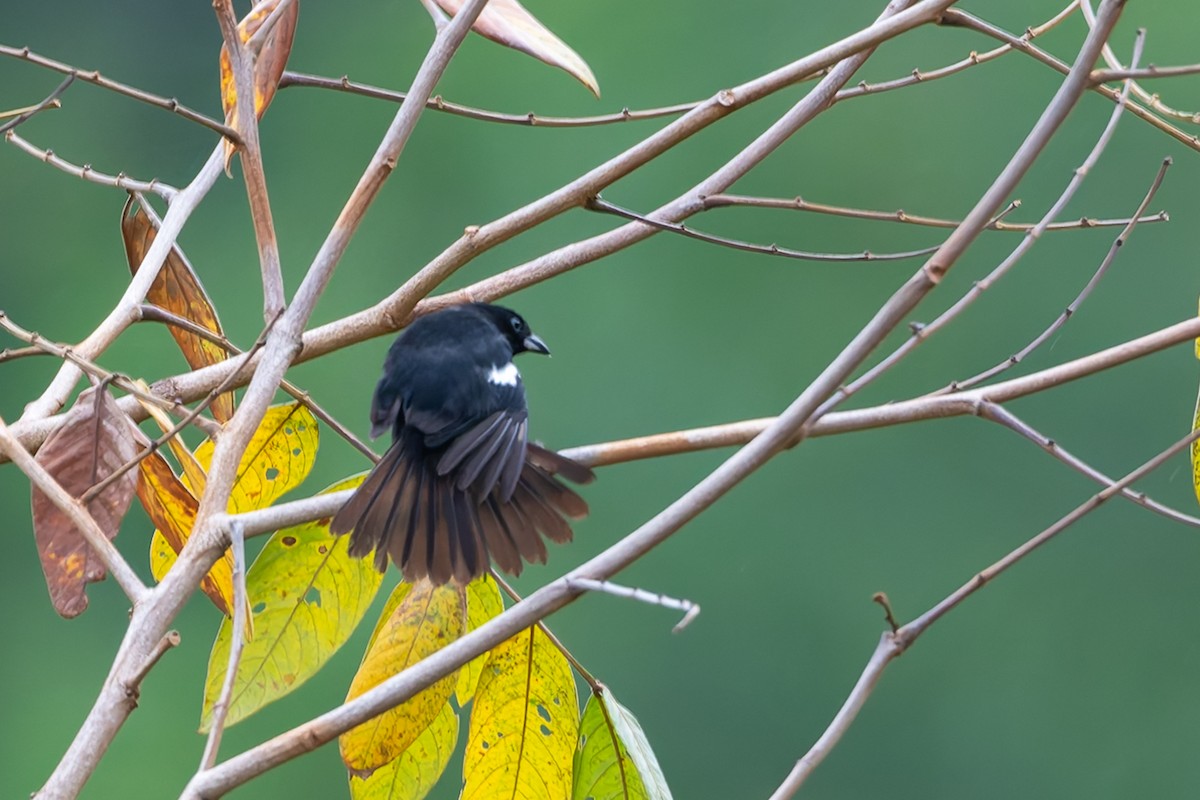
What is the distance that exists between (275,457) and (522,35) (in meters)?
0.56

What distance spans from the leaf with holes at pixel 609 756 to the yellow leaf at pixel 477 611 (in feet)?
0.53

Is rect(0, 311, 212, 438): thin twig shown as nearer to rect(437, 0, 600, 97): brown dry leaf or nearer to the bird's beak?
rect(437, 0, 600, 97): brown dry leaf

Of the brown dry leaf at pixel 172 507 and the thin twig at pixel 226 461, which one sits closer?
the thin twig at pixel 226 461

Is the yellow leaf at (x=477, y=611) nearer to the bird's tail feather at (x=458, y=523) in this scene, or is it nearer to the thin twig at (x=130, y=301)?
the bird's tail feather at (x=458, y=523)

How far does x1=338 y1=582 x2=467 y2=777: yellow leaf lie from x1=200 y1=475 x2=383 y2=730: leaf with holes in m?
0.05

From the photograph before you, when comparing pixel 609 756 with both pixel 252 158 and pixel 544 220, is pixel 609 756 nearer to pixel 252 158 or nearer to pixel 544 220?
pixel 544 220

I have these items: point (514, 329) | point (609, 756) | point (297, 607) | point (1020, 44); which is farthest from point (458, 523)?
point (514, 329)

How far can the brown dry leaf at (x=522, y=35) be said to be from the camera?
153 centimetres

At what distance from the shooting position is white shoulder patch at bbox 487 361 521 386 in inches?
80.4

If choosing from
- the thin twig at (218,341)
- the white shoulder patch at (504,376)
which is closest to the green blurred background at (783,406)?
the white shoulder patch at (504,376)

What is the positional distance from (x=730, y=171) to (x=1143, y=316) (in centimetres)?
774

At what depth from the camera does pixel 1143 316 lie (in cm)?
875

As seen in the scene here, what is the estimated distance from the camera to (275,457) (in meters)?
1.72

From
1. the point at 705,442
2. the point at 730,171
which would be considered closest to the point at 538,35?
the point at 730,171
